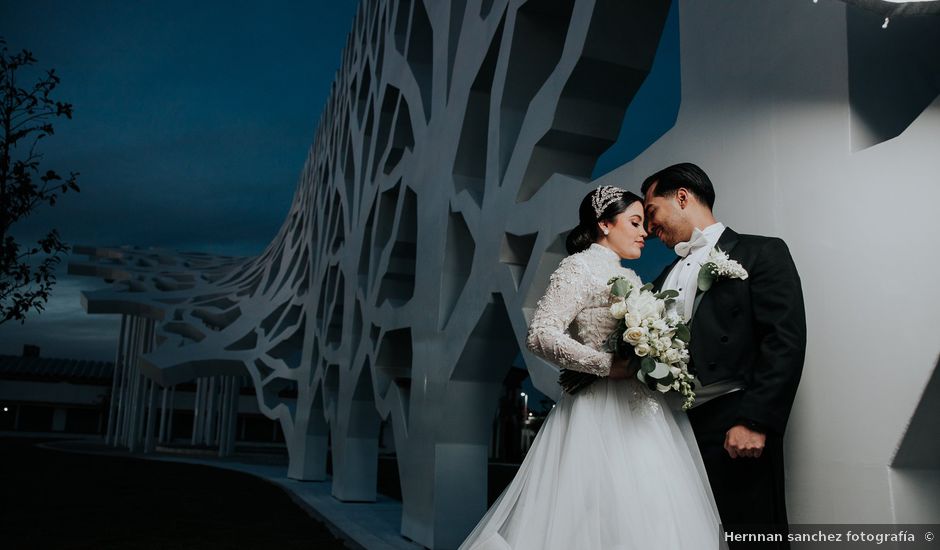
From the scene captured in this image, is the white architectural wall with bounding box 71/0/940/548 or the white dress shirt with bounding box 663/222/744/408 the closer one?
the white architectural wall with bounding box 71/0/940/548

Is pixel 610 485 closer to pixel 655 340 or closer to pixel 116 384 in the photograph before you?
pixel 655 340

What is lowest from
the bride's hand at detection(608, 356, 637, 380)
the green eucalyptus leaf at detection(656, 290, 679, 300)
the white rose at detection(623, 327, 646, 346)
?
the bride's hand at detection(608, 356, 637, 380)

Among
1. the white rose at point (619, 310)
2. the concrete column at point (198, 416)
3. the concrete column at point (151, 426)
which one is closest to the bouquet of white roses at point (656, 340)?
the white rose at point (619, 310)

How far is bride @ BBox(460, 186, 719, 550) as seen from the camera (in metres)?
2.46

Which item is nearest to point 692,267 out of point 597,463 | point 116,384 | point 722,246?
point 722,246

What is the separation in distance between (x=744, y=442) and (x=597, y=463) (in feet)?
1.73

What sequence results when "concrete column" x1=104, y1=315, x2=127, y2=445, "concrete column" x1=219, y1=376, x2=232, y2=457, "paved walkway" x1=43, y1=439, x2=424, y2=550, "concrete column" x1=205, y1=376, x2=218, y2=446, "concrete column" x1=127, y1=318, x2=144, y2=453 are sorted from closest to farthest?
"paved walkway" x1=43, y1=439, x2=424, y2=550 < "concrete column" x1=219, y1=376, x2=232, y2=457 < "concrete column" x1=127, y1=318, x2=144, y2=453 < "concrete column" x1=205, y1=376, x2=218, y2=446 < "concrete column" x1=104, y1=315, x2=127, y2=445

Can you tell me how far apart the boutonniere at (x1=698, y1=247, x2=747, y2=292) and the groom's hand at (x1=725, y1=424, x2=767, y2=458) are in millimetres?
512

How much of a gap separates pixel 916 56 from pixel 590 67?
83.5 inches

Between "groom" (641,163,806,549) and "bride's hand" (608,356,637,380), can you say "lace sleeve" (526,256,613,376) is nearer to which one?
"bride's hand" (608,356,637,380)

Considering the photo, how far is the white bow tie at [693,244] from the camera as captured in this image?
277 cm

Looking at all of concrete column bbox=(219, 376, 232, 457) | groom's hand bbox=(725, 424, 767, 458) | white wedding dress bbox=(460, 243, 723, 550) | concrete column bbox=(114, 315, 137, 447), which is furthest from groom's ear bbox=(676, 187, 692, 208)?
concrete column bbox=(114, 315, 137, 447)

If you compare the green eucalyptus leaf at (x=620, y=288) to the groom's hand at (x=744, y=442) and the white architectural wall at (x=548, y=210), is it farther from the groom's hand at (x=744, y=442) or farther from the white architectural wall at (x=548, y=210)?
the white architectural wall at (x=548, y=210)

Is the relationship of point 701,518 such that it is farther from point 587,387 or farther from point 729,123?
point 729,123
